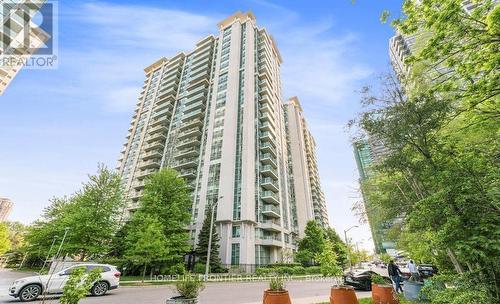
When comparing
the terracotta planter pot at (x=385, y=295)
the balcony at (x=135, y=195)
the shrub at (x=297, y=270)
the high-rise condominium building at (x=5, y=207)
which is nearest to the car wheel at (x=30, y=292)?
the terracotta planter pot at (x=385, y=295)

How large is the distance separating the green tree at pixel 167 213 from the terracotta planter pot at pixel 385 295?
2105cm

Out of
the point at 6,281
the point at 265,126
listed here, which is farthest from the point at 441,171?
the point at 265,126

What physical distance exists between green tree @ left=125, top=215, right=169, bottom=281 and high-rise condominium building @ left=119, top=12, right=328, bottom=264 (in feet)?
30.2

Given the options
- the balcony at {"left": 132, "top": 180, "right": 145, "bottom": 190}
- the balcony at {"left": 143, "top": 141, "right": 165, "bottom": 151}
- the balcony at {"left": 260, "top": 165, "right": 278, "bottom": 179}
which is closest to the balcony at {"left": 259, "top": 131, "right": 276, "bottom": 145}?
the balcony at {"left": 260, "top": 165, "right": 278, "bottom": 179}

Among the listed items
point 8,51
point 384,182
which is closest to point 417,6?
point 384,182

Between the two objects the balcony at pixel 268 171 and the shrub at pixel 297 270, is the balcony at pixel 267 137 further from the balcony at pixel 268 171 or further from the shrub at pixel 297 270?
the shrub at pixel 297 270

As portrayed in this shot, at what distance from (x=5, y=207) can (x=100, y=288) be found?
7462 inches

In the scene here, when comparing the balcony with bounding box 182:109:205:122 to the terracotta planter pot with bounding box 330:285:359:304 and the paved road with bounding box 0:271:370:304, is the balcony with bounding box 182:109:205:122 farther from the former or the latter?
the terracotta planter pot with bounding box 330:285:359:304

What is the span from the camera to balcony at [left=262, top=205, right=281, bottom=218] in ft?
131

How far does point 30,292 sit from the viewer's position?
10.4 metres

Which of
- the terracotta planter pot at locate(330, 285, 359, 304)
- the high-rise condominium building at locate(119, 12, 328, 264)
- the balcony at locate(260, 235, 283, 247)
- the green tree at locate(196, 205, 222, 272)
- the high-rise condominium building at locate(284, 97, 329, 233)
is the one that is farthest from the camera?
the high-rise condominium building at locate(284, 97, 329, 233)

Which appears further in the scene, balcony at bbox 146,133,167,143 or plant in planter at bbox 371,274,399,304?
balcony at bbox 146,133,167,143

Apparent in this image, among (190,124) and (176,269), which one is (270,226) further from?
(190,124)

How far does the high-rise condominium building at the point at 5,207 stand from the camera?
137250 mm
